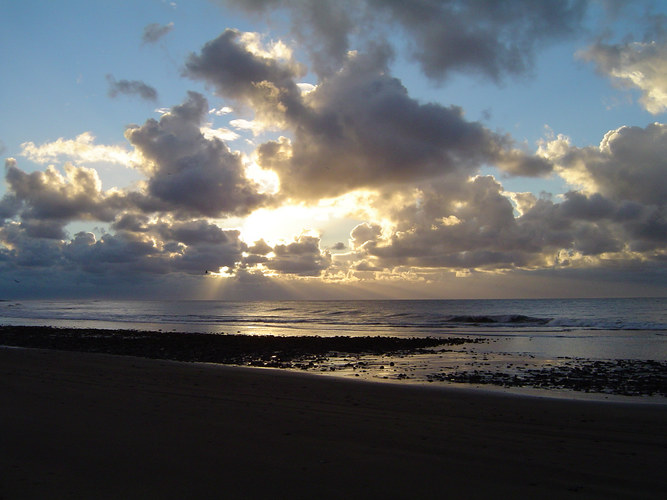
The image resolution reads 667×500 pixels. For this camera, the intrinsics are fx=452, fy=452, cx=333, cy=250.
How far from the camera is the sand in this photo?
239 inches

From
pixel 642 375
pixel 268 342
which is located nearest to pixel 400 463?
pixel 642 375

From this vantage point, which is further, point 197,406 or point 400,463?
point 197,406

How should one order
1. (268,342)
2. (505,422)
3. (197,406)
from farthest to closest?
(268,342) < (197,406) < (505,422)

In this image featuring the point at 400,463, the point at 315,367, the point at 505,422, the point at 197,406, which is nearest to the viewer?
the point at 400,463

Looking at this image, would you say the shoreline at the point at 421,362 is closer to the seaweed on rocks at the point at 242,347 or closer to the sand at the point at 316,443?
the seaweed on rocks at the point at 242,347

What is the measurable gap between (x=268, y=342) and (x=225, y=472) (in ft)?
87.9

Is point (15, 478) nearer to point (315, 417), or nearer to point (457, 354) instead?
point (315, 417)

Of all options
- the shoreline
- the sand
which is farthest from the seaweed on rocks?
the sand

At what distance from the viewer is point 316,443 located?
795cm

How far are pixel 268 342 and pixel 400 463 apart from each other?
26773 mm

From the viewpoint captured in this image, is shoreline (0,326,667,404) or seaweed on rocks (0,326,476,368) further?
seaweed on rocks (0,326,476,368)

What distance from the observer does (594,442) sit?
8352 mm

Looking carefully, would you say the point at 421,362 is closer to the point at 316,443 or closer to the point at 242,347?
the point at 242,347

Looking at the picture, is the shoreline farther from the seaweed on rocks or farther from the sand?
the sand
